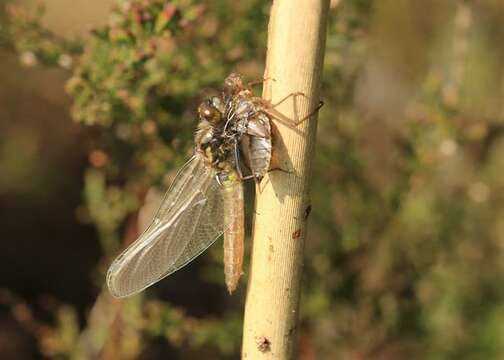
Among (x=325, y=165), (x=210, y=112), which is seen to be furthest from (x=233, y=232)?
(x=325, y=165)

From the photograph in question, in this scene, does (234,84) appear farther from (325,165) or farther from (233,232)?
(325,165)

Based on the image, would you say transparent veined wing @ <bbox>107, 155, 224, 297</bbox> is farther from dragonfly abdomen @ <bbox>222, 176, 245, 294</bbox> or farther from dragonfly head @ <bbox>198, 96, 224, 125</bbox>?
dragonfly head @ <bbox>198, 96, 224, 125</bbox>

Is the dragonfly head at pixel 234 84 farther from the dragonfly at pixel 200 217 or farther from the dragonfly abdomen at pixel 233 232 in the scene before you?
the dragonfly abdomen at pixel 233 232

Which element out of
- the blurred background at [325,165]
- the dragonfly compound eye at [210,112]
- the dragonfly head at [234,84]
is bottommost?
the dragonfly compound eye at [210,112]

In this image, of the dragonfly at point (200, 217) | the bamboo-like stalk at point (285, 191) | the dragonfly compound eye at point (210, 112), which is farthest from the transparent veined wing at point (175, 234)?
the bamboo-like stalk at point (285, 191)

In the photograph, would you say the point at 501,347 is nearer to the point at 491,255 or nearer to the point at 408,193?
the point at 491,255

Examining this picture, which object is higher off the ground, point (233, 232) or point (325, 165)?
point (325, 165)
